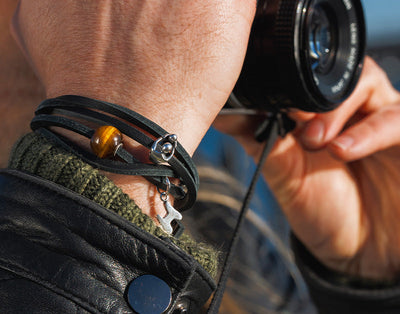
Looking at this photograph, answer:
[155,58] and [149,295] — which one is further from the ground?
[155,58]

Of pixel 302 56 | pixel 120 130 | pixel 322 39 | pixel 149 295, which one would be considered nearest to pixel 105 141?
pixel 120 130

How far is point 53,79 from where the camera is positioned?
0.40 meters

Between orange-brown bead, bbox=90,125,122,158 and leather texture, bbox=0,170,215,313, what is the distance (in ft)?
0.15

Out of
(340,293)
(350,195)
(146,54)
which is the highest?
(146,54)

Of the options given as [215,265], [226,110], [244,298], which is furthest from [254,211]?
[215,265]

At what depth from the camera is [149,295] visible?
297mm

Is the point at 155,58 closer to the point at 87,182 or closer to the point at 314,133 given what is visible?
the point at 87,182

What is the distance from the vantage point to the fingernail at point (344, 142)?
69 centimetres

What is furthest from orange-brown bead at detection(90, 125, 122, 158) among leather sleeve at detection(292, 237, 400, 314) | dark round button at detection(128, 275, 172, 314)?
leather sleeve at detection(292, 237, 400, 314)

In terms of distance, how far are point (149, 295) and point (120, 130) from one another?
0.14 m

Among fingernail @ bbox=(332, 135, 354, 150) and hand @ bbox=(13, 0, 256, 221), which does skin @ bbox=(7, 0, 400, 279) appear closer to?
hand @ bbox=(13, 0, 256, 221)

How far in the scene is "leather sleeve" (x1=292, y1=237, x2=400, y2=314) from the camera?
0.85 m

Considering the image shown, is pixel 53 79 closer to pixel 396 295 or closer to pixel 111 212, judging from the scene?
pixel 111 212

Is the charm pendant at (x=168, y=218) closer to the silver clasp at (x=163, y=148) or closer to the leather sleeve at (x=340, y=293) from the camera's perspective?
the silver clasp at (x=163, y=148)
